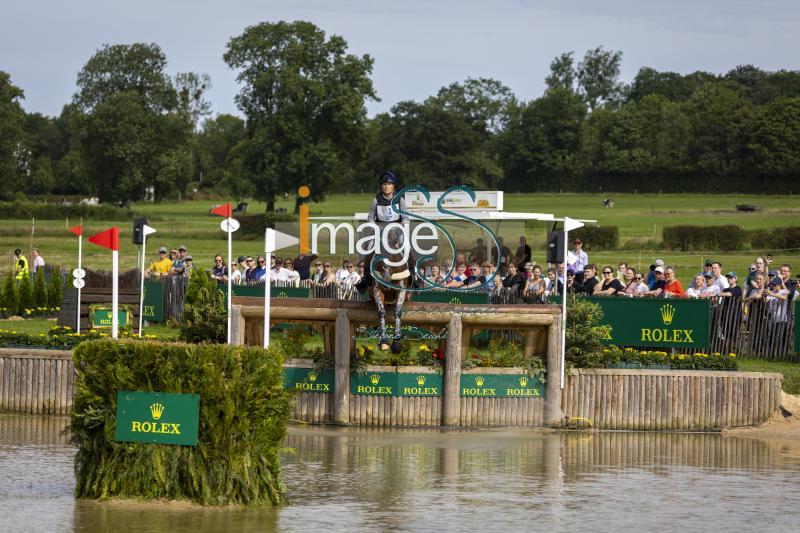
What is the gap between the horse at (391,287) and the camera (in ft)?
57.3

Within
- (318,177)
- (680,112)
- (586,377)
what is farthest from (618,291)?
(680,112)

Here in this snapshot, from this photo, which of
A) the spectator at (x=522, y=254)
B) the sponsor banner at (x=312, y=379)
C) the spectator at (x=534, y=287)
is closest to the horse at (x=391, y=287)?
the sponsor banner at (x=312, y=379)

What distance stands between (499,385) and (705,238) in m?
37.8

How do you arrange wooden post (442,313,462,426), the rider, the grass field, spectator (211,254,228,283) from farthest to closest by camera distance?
the grass field → spectator (211,254,228,283) → wooden post (442,313,462,426) → the rider

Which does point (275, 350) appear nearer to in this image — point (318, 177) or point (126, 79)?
point (318, 177)

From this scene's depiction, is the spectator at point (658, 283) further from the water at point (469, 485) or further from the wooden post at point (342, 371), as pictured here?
the wooden post at point (342, 371)

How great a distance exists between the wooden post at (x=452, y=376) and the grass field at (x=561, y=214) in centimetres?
132

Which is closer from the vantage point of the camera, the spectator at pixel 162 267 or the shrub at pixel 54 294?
the spectator at pixel 162 267

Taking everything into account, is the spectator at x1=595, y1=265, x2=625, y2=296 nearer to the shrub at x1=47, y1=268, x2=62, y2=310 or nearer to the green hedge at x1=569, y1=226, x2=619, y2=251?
the shrub at x1=47, y1=268, x2=62, y2=310

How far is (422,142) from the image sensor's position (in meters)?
116

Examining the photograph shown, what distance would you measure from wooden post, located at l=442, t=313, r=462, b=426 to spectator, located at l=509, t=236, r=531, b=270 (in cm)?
575

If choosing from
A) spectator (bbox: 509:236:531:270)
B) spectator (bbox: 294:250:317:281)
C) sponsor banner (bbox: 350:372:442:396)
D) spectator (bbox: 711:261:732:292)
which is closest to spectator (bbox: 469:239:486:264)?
sponsor banner (bbox: 350:372:442:396)

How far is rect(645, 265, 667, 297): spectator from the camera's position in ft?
84.0

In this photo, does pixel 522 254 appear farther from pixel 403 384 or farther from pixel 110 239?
pixel 110 239
